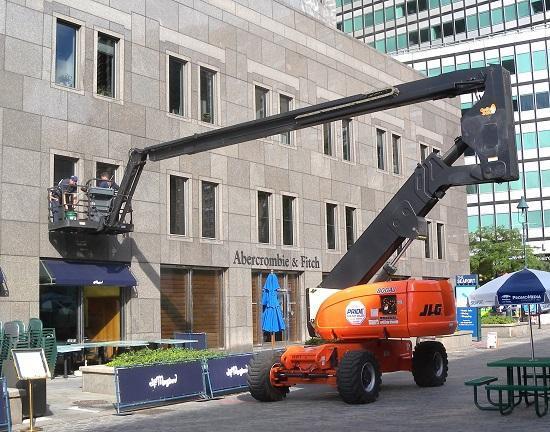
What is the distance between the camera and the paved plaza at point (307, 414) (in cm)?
1192

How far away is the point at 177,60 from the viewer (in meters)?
27.3

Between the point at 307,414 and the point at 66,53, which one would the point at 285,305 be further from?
the point at 307,414

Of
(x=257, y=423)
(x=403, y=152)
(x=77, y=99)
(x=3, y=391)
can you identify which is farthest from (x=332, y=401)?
(x=403, y=152)

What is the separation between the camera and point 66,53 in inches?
923

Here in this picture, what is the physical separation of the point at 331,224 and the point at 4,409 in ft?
76.6

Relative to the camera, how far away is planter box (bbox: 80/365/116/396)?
16.1 metres

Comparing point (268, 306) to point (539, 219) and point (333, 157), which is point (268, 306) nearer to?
point (333, 157)

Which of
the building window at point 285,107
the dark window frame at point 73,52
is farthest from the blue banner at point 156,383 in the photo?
the building window at point 285,107

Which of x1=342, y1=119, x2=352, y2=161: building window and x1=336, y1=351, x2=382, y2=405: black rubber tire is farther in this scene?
x1=342, y1=119, x2=352, y2=161: building window

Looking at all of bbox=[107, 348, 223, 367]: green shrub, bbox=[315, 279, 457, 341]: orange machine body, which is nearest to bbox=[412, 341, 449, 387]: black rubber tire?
bbox=[315, 279, 457, 341]: orange machine body

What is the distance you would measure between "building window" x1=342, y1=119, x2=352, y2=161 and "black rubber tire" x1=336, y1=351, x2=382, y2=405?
21780mm

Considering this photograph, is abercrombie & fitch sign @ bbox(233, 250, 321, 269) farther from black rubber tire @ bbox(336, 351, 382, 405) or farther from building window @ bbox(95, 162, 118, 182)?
black rubber tire @ bbox(336, 351, 382, 405)

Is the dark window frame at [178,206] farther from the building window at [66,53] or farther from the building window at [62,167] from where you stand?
the building window at [66,53]

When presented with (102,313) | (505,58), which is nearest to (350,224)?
(102,313)
